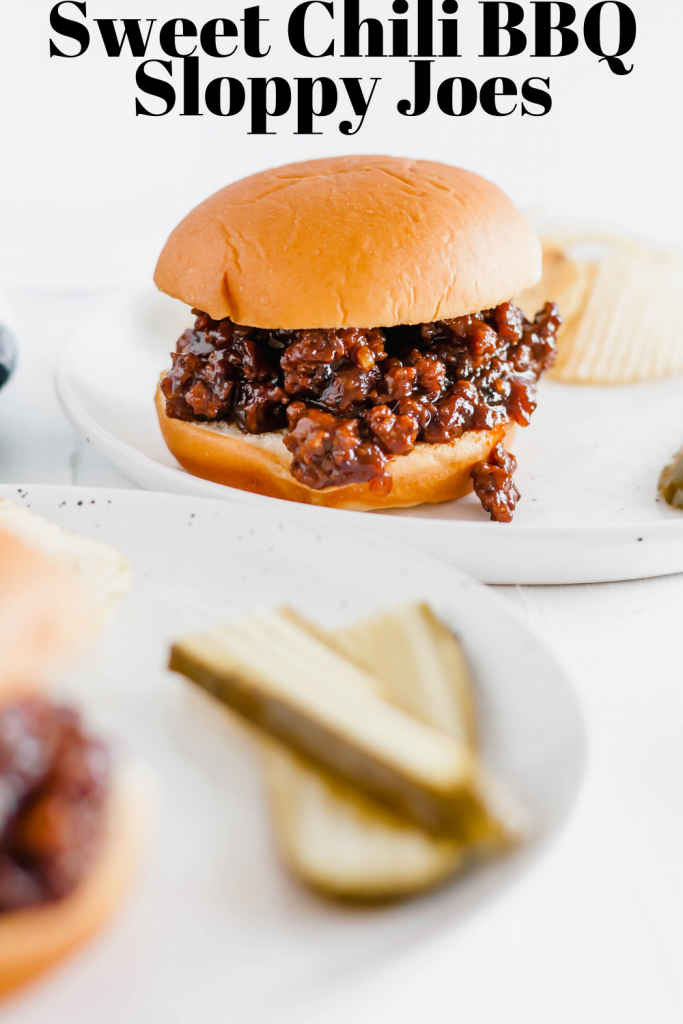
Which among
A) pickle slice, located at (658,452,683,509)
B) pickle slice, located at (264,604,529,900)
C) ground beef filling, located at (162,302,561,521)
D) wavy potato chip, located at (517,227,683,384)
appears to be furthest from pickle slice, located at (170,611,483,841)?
wavy potato chip, located at (517,227,683,384)

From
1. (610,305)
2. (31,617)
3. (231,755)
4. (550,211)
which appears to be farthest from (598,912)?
(550,211)

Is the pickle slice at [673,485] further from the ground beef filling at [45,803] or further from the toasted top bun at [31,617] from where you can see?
the ground beef filling at [45,803]

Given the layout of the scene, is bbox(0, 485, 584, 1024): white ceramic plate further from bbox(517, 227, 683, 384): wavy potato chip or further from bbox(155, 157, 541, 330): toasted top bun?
bbox(517, 227, 683, 384): wavy potato chip

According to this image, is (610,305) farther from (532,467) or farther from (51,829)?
(51,829)

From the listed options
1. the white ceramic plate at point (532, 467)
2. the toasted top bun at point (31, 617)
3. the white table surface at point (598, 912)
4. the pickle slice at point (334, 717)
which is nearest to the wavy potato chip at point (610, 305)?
the white ceramic plate at point (532, 467)

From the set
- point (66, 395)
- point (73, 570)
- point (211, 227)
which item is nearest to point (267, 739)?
point (73, 570)
